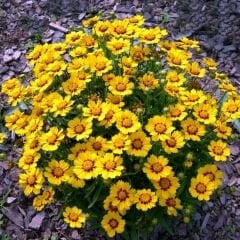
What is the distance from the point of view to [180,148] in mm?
2727

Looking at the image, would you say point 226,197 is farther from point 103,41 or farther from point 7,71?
point 7,71

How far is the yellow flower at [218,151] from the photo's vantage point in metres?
2.59

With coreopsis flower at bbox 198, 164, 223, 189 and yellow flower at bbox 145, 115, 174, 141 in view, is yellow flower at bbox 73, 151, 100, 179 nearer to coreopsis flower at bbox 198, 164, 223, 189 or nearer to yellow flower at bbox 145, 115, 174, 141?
yellow flower at bbox 145, 115, 174, 141

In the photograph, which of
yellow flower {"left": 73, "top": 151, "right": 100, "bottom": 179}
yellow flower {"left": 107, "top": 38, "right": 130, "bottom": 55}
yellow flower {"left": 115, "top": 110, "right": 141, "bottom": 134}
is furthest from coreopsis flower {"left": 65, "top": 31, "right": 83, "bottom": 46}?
yellow flower {"left": 73, "top": 151, "right": 100, "bottom": 179}

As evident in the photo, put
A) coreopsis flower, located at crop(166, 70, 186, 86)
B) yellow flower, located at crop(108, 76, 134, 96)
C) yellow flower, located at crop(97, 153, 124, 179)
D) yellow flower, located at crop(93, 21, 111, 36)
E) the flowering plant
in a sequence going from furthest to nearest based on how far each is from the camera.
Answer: yellow flower, located at crop(93, 21, 111, 36), coreopsis flower, located at crop(166, 70, 186, 86), yellow flower, located at crop(108, 76, 134, 96), the flowering plant, yellow flower, located at crop(97, 153, 124, 179)

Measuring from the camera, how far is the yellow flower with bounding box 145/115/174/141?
2.51 meters

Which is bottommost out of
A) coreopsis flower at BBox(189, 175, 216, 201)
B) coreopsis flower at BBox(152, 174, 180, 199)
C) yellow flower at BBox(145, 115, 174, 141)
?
coreopsis flower at BBox(189, 175, 216, 201)

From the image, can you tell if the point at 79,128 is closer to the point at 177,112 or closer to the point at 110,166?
the point at 110,166

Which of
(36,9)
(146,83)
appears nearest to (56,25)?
(36,9)

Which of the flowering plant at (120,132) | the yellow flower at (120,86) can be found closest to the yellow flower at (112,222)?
the flowering plant at (120,132)

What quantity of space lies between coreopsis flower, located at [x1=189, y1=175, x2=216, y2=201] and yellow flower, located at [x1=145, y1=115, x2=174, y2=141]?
0.91ft

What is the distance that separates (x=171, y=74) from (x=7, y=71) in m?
1.56

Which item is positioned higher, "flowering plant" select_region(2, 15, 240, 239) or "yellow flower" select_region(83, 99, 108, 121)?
"yellow flower" select_region(83, 99, 108, 121)

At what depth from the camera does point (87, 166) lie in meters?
2.47
